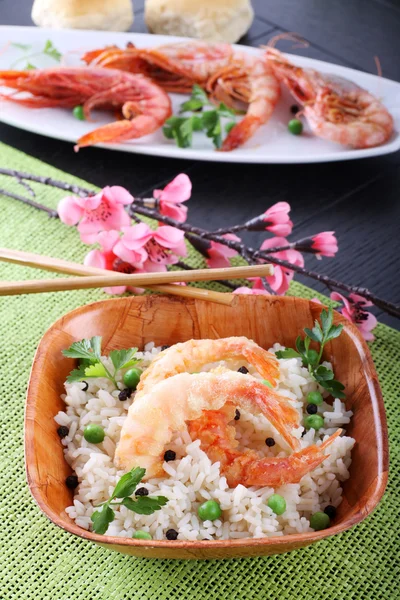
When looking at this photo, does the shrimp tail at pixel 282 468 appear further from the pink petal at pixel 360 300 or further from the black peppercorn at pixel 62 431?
the pink petal at pixel 360 300

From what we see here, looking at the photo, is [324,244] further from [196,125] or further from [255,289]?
[196,125]

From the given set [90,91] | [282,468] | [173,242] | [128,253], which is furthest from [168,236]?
[90,91]

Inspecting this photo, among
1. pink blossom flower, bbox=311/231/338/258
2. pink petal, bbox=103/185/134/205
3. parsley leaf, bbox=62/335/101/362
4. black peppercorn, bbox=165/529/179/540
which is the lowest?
black peppercorn, bbox=165/529/179/540

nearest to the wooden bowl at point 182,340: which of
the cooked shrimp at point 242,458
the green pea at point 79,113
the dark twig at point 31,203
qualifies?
the cooked shrimp at point 242,458

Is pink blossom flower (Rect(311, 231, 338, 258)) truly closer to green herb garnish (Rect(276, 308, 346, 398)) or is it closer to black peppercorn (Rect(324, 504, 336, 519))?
green herb garnish (Rect(276, 308, 346, 398))

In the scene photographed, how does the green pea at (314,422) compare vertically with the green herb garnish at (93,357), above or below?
above

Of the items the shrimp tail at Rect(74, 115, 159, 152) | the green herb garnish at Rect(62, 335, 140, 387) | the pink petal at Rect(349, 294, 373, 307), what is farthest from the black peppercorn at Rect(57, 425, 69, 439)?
the shrimp tail at Rect(74, 115, 159, 152)
